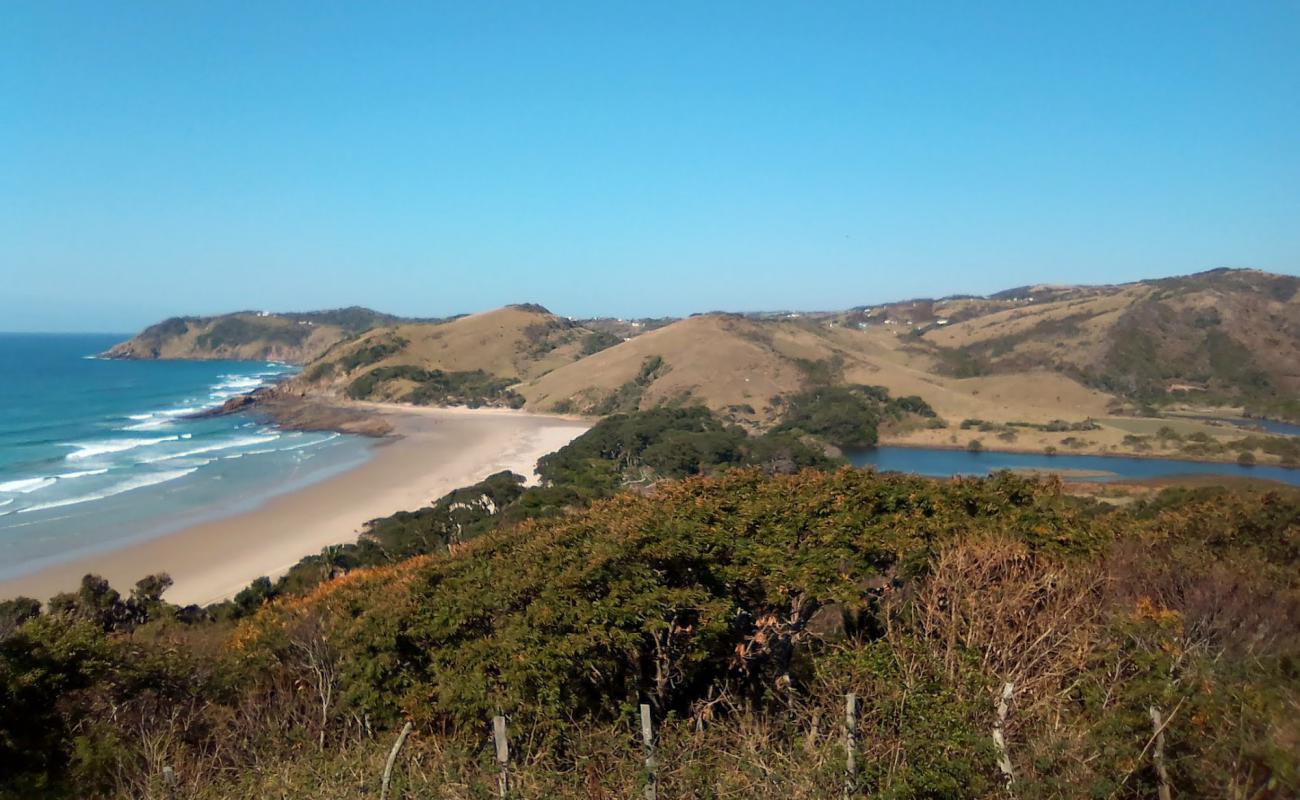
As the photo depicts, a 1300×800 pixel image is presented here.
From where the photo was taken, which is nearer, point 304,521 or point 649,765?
point 649,765

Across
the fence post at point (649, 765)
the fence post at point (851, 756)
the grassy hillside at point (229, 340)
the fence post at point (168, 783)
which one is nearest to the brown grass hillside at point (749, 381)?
the fence post at point (851, 756)

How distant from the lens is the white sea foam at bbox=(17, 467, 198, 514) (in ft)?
120

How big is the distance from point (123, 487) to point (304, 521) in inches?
481

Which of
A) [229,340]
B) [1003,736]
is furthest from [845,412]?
[229,340]

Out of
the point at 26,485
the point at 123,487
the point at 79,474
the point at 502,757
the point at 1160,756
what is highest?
the point at 1160,756

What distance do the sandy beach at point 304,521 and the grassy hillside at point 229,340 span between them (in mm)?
108718

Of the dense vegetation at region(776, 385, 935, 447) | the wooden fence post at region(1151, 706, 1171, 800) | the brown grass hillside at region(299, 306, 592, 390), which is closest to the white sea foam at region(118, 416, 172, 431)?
the brown grass hillside at region(299, 306, 592, 390)

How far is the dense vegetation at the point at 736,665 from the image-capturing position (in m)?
5.52

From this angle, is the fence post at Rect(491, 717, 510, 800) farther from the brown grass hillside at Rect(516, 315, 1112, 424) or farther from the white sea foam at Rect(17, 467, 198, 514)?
the brown grass hillside at Rect(516, 315, 1112, 424)

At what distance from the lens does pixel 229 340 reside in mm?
170625

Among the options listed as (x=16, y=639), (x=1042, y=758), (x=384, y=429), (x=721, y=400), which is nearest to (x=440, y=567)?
(x=16, y=639)

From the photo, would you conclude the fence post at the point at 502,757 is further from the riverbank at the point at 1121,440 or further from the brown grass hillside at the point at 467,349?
the brown grass hillside at the point at 467,349

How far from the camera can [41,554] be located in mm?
29594

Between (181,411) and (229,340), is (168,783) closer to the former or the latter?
(181,411)
